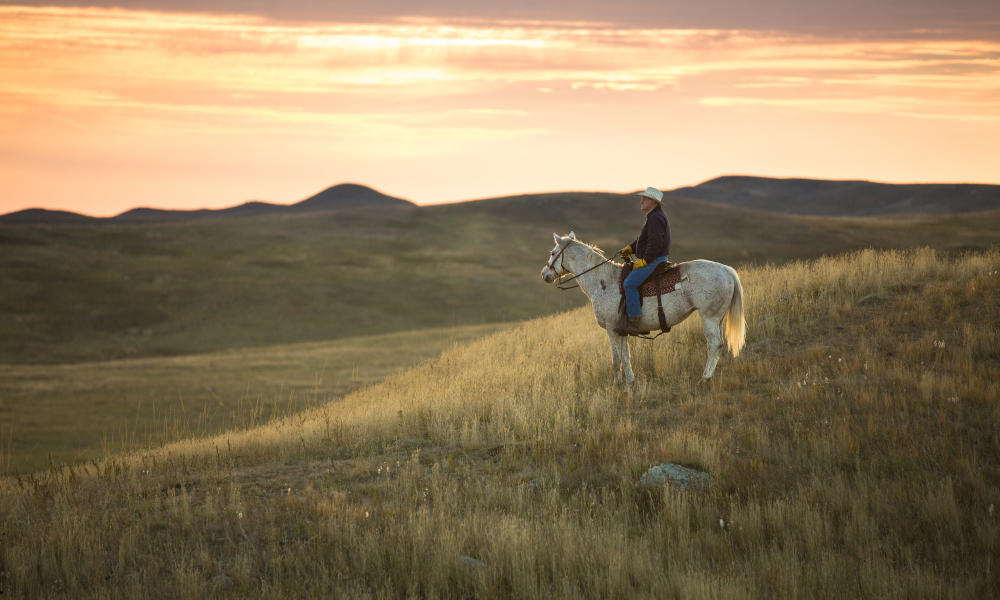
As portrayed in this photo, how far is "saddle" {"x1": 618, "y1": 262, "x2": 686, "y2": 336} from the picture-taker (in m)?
11.1

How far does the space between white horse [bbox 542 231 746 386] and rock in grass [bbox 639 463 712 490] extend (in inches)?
152

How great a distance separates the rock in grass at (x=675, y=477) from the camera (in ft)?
24.2

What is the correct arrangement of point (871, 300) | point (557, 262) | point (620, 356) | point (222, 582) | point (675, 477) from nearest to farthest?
1. point (222, 582)
2. point (675, 477)
3. point (620, 356)
4. point (557, 262)
5. point (871, 300)

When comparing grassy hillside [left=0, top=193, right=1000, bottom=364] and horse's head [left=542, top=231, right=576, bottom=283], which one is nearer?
horse's head [left=542, top=231, right=576, bottom=283]

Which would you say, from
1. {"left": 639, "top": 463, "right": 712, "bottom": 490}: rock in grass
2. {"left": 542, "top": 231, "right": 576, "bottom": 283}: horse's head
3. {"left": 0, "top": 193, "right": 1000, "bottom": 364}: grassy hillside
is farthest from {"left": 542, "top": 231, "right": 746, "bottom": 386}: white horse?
{"left": 0, "top": 193, "right": 1000, "bottom": 364}: grassy hillside

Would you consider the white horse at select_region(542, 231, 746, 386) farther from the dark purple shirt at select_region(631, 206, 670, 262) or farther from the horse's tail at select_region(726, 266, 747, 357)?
the dark purple shirt at select_region(631, 206, 670, 262)

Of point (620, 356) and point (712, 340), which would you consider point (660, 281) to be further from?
point (620, 356)

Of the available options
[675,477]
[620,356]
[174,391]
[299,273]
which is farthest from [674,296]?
[299,273]

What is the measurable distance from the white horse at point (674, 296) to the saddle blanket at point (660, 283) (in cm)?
8

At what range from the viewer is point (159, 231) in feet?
267

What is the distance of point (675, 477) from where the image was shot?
7520 mm

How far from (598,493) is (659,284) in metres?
4.59

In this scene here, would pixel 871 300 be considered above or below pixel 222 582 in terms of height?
above

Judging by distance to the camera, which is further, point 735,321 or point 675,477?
point 735,321
